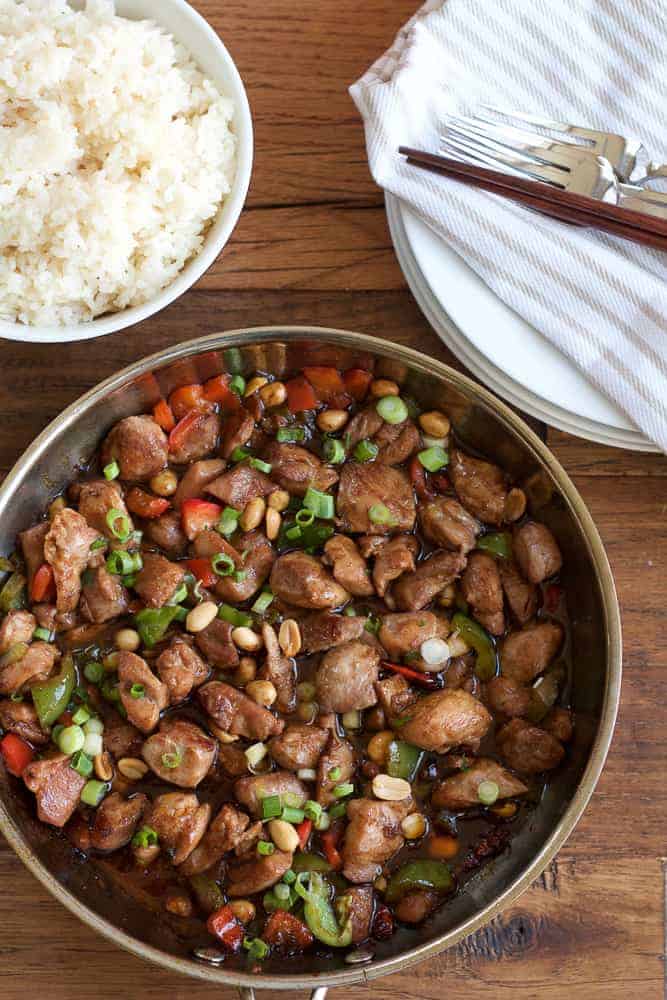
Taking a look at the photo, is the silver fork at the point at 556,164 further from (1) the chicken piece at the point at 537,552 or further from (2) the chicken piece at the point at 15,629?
(2) the chicken piece at the point at 15,629

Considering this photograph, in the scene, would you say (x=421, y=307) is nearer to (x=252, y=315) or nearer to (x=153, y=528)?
(x=252, y=315)

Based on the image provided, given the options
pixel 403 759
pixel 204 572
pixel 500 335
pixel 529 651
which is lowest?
pixel 403 759

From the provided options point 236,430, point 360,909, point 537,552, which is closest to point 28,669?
point 236,430

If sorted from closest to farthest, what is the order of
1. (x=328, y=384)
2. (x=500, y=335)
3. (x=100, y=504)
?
(x=500, y=335) < (x=100, y=504) < (x=328, y=384)

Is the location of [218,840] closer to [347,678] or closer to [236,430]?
[347,678]

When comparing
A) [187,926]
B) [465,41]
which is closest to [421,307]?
[465,41]

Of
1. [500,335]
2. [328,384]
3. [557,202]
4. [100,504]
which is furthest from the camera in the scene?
[328,384]
